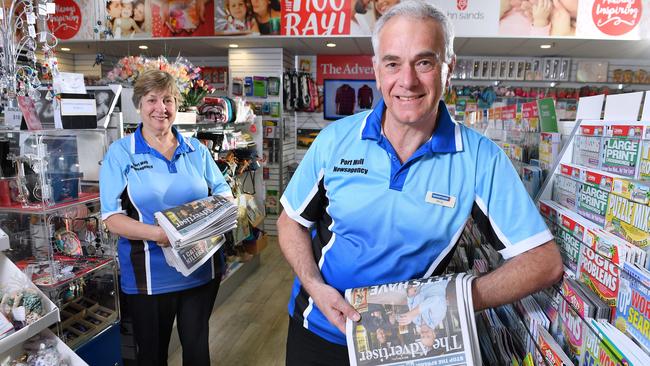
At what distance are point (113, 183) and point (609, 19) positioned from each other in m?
5.84

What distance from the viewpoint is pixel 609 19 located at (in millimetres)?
5430

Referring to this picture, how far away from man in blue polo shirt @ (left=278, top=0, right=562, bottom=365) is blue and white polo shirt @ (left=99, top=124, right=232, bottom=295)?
1.05 metres

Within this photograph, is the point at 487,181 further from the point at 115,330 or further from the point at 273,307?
the point at 273,307

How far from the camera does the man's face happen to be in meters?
1.18

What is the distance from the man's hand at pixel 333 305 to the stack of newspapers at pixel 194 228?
39.1 inches

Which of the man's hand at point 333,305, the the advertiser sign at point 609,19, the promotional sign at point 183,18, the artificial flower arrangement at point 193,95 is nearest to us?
the man's hand at point 333,305

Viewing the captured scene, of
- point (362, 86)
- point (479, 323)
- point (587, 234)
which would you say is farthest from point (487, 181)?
point (362, 86)

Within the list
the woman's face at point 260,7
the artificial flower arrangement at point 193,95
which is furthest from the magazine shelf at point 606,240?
the woman's face at point 260,7

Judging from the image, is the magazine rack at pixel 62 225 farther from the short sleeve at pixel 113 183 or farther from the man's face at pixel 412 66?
the man's face at pixel 412 66

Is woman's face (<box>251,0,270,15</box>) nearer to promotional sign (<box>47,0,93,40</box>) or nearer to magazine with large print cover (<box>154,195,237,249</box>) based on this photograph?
promotional sign (<box>47,0,93,40</box>)

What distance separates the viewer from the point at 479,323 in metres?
1.53

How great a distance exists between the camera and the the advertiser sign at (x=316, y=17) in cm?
597

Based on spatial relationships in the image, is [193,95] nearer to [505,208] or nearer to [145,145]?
[145,145]

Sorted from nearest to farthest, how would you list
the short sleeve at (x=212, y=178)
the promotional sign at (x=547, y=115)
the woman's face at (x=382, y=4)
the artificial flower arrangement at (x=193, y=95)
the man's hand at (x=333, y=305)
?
1. the man's hand at (x=333, y=305)
2. the promotional sign at (x=547, y=115)
3. the short sleeve at (x=212, y=178)
4. the artificial flower arrangement at (x=193, y=95)
5. the woman's face at (x=382, y=4)
